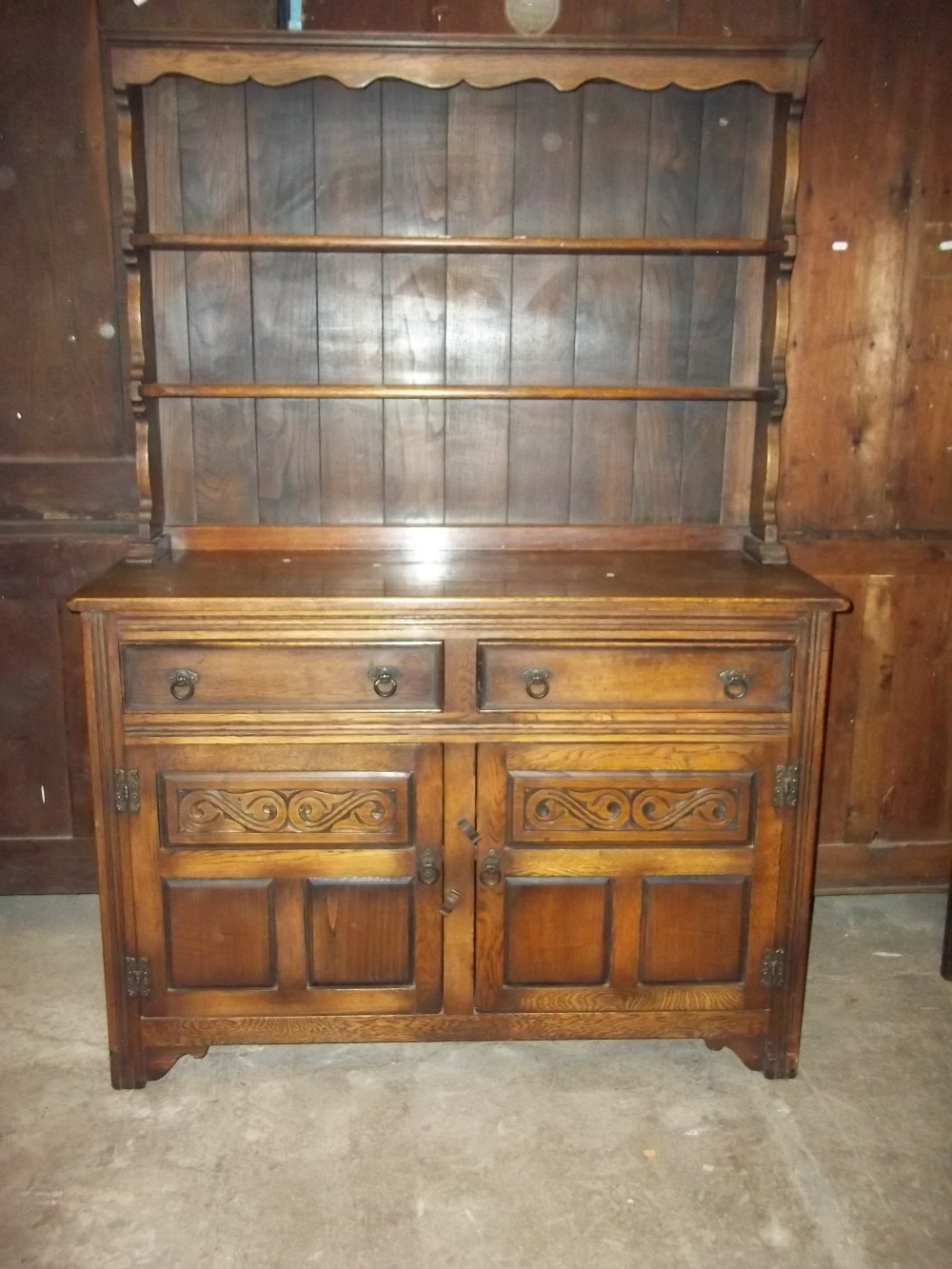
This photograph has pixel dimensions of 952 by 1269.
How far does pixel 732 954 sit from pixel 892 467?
1.30 meters

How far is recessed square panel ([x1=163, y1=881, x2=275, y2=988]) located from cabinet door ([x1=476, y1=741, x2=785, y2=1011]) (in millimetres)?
413

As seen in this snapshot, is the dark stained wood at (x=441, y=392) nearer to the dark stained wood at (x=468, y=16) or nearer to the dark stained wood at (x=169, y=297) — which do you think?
the dark stained wood at (x=169, y=297)

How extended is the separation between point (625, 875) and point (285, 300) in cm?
142

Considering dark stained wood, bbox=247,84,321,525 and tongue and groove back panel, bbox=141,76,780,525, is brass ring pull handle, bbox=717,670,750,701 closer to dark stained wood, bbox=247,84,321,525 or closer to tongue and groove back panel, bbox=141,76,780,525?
tongue and groove back panel, bbox=141,76,780,525

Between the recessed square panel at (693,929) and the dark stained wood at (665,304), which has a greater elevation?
the dark stained wood at (665,304)

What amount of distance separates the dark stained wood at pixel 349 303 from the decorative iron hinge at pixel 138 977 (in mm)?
1026

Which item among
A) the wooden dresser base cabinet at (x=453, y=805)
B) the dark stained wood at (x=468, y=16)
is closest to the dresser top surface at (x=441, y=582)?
the wooden dresser base cabinet at (x=453, y=805)

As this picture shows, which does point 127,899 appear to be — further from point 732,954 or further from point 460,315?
point 460,315

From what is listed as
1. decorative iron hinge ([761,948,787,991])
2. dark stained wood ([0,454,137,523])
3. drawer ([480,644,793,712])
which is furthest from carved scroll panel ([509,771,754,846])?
dark stained wood ([0,454,137,523])

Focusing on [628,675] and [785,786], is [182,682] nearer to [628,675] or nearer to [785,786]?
[628,675]

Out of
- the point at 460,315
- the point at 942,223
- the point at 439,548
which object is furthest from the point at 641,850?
the point at 942,223

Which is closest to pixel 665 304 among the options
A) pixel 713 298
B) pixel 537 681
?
pixel 713 298

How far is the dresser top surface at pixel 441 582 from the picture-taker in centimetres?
185

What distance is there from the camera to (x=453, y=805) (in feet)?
6.39
